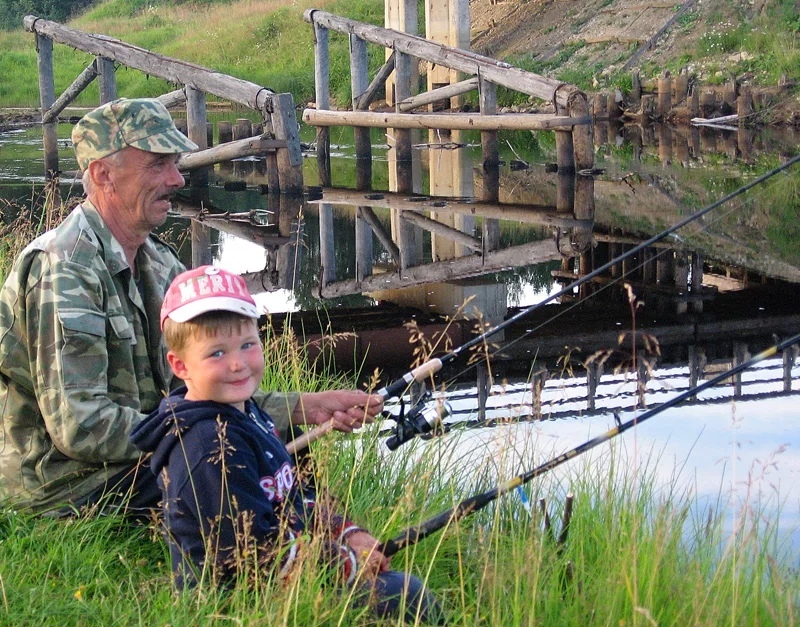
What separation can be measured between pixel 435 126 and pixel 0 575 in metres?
13.9

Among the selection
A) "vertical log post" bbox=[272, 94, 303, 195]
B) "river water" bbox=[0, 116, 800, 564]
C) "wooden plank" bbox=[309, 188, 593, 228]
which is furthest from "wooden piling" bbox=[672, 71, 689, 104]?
"vertical log post" bbox=[272, 94, 303, 195]

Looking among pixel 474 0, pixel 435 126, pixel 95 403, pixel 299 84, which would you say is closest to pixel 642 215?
pixel 435 126

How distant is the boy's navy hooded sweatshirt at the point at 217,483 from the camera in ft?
9.27

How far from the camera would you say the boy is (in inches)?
112

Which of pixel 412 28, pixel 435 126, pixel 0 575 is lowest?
pixel 0 575

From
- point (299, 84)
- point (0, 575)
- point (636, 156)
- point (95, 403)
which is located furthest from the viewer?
point (299, 84)

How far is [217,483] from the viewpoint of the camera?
9.29 feet

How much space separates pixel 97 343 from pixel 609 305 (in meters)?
6.18

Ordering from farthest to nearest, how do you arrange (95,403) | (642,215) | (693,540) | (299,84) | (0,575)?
(299,84) < (642,215) < (693,540) < (95,403) < (0,575)

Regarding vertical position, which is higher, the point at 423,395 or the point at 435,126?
the point at 435,126

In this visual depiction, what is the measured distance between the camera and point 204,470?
2.83 m

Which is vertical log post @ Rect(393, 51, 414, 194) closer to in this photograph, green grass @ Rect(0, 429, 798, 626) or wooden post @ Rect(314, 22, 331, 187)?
wooden post @ Rect(314, 22, 331, 187)

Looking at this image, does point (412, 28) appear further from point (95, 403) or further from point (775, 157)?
point (95, 403)

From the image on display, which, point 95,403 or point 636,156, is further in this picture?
point 636,156
